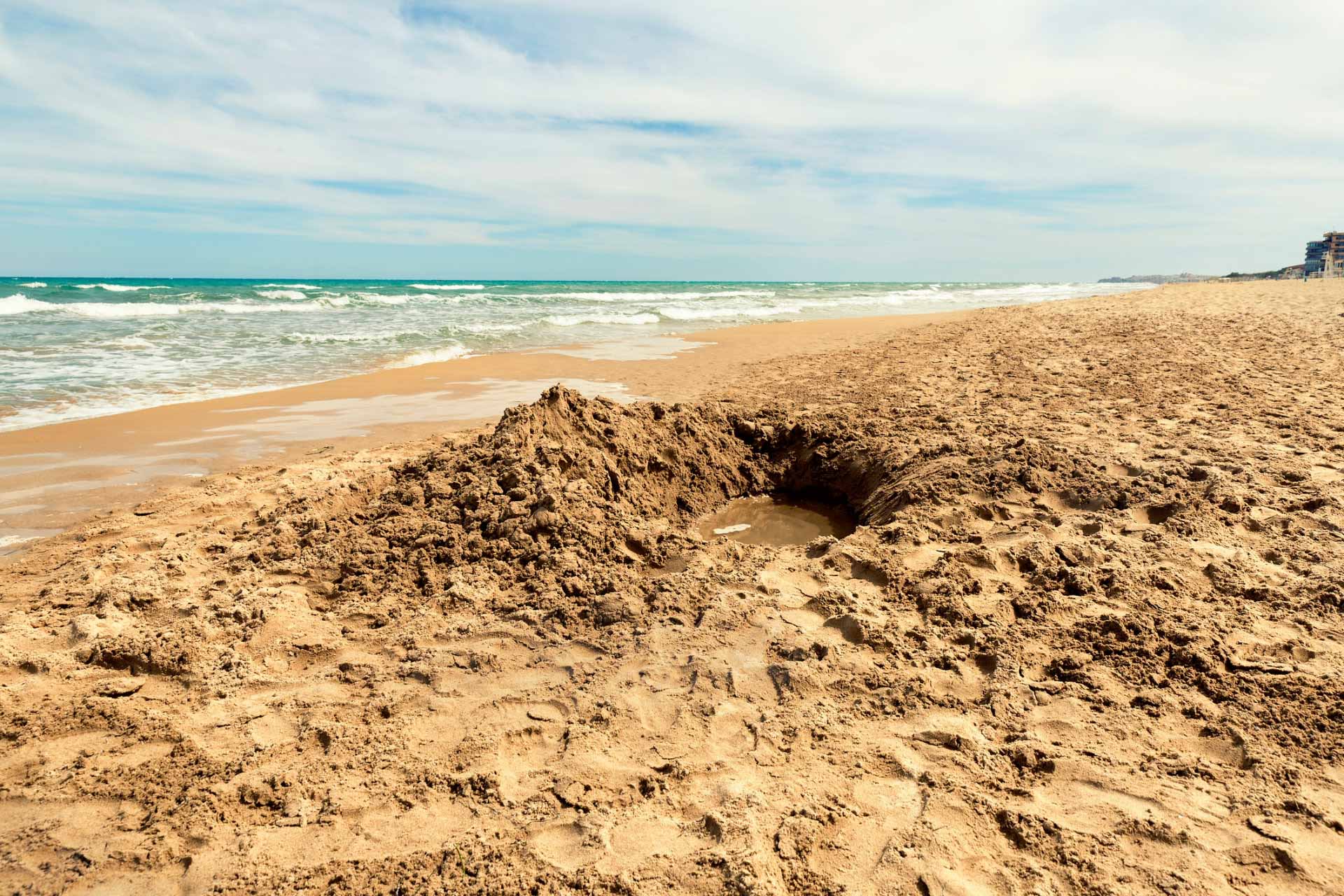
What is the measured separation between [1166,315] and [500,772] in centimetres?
1419

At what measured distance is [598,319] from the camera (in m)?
20.9

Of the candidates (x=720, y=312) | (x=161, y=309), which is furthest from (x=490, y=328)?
(x=161, y=309)

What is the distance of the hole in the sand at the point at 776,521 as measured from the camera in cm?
421

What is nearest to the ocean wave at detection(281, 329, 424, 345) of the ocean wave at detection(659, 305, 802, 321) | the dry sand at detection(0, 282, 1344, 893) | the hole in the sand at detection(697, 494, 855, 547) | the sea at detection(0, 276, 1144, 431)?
the sea at detection(0, 276, 1144, 431)

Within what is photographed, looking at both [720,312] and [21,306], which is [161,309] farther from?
[720,312]

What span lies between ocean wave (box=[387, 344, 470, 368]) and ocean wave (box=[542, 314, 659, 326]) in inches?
222

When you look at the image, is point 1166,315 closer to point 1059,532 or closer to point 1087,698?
point 1059,532

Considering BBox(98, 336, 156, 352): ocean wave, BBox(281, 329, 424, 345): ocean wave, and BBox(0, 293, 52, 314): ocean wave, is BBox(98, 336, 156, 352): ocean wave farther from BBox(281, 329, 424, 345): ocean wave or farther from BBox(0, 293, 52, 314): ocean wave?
BBox(0, 293, 52, 314): ocean wave

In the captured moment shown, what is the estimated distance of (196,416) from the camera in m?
7.27

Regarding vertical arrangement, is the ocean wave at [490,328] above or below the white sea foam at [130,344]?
above

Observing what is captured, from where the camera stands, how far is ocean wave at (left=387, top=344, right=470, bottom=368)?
11.5m

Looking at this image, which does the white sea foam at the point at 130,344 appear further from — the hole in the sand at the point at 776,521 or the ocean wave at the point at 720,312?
the ocean wave at the point at 720,312

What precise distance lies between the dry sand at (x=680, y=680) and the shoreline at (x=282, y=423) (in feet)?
3.05

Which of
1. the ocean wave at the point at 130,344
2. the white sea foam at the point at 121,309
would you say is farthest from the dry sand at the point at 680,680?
the white sea foam at the point at 121,309
